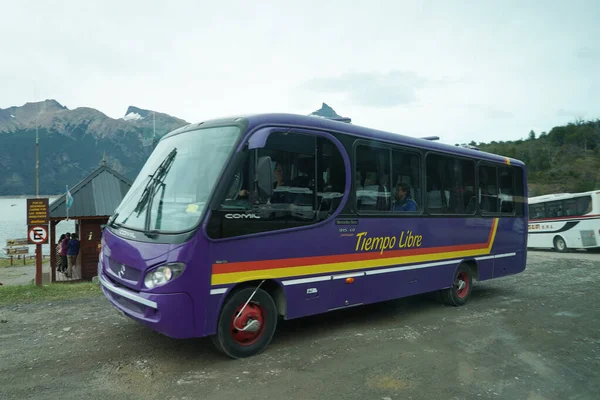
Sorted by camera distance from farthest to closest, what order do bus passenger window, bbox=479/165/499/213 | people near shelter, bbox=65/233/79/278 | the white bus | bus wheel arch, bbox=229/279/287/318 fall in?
1. the white bus
2. people near shelter, bbox=65/233/79/278
3. bus passenger window, bbox=479/165/499/213
4. bus wheel arch, bbox=229/279/287/318

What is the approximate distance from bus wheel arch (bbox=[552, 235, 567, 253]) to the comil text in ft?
65.0

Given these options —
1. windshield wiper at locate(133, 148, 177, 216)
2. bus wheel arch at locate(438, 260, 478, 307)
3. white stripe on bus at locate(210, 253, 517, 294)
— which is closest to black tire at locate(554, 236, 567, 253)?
white stripe on bus at locate(210, 253, 517, 294)

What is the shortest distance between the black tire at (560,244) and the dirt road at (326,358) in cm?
1755

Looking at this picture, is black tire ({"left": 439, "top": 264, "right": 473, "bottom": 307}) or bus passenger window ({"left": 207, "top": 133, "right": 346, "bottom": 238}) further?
black tire ({"left": 439, "top": 264, "right": 473, "bottom": 307})

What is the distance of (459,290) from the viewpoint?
28.3 ft

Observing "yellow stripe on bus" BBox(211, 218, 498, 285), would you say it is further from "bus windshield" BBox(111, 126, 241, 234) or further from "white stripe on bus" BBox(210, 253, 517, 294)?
"bus windshield" BBox(111, 126, 241, 234)

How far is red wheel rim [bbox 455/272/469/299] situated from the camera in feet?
28.2

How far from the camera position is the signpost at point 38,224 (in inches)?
390

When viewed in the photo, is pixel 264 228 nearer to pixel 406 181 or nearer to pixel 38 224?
pixel 406 181

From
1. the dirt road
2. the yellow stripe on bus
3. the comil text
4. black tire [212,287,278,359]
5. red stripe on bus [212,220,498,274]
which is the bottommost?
the dirt road

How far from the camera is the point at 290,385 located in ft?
14.2

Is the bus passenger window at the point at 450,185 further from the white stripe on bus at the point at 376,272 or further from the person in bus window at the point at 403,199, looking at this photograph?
the white stripe on bus at the point at 376,272

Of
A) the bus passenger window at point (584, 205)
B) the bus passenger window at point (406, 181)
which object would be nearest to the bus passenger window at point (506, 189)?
the bus passenger window at point (406, 181)

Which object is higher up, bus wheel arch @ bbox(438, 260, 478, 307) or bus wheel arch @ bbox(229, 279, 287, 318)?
bus wheel arch @ bbox(229, 279, 287, 318)
